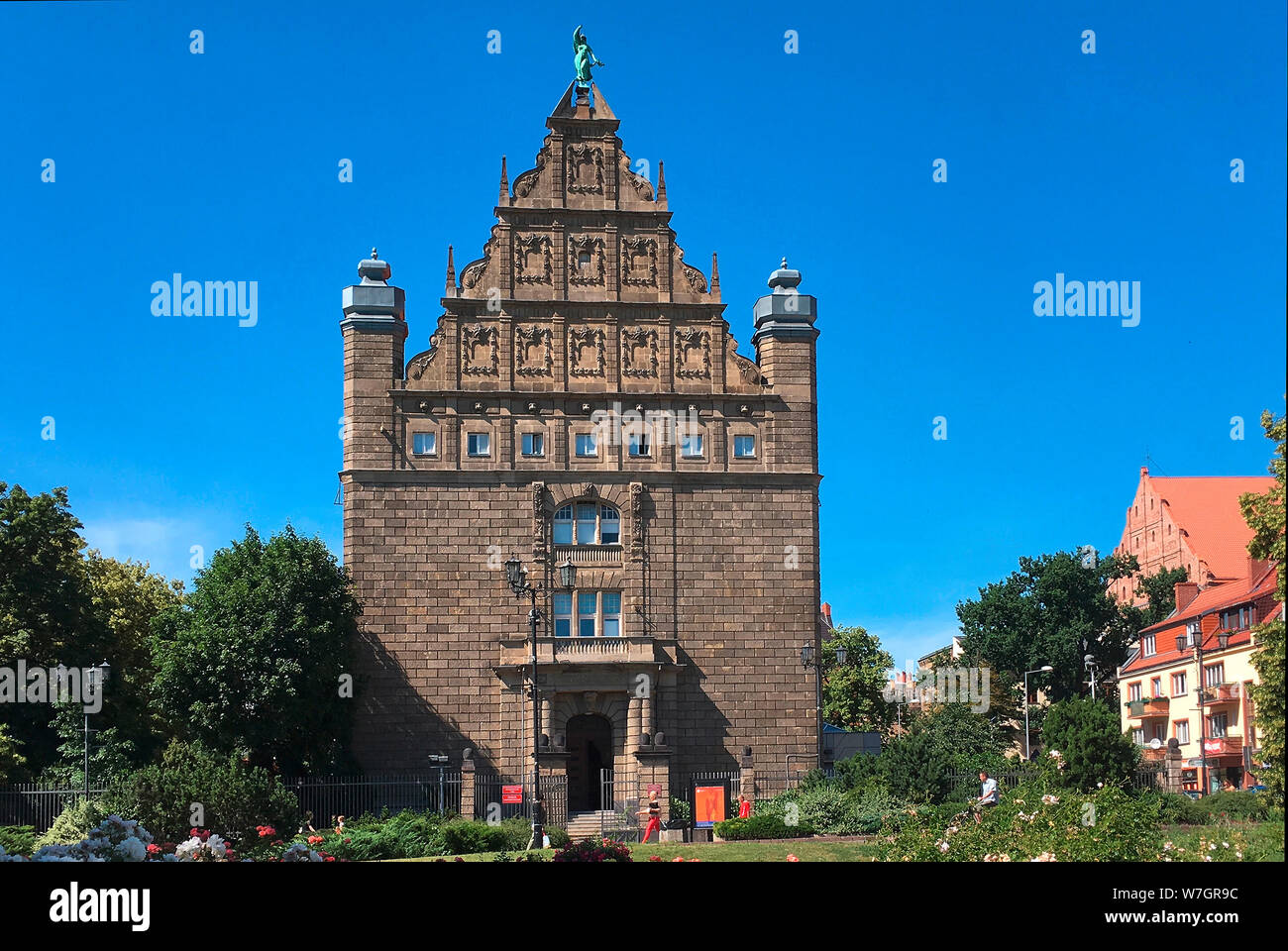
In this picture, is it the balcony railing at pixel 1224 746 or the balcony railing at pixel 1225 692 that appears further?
the balcony railing at pixel 1224 746

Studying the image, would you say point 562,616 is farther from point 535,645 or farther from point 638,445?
point 535,645

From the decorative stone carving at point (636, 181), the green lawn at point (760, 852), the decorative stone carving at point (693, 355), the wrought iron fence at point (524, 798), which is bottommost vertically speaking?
the wrought iron fence at point (524, 798)

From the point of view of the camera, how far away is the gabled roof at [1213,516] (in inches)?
3088

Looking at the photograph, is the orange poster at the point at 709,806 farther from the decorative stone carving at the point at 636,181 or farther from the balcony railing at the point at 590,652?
the decorative stone carving at the point at 636,181

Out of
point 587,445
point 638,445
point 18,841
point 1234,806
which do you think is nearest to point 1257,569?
point 1234,806

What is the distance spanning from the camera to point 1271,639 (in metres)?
19.4

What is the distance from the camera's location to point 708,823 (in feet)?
133

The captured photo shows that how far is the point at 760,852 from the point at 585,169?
3009 centimetres

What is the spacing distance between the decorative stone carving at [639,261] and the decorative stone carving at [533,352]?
3700 millimetres

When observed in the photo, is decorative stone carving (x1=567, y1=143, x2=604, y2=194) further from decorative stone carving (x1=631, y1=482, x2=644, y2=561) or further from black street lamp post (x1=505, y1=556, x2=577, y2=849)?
black street lamp post (x1=505, y1=556, x2=577, y2=849)

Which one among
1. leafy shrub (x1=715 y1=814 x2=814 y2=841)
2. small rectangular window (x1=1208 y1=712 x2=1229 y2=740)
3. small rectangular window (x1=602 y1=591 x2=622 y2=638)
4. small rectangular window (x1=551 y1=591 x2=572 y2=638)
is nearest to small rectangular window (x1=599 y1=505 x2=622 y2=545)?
small rectangular window (x1=602 y1=591 x2=622 y2=638)

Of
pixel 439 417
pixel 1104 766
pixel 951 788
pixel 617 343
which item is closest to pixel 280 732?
pixel 439 417

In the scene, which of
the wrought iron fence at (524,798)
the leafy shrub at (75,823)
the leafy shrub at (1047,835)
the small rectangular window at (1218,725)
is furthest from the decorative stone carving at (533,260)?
the small rectangular window at (1218,725)
